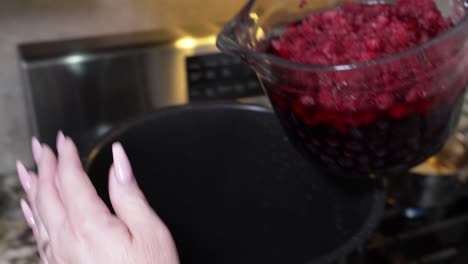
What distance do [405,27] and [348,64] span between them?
0.18ft

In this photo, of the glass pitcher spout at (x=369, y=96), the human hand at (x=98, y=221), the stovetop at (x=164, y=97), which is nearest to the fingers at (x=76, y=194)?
the human hand at (x=98, y=221)

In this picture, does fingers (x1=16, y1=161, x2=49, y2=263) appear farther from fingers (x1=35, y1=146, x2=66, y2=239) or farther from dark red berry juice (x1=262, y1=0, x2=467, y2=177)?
dark red berry juice (x1=262, y1=0, x2=467, y2=177)

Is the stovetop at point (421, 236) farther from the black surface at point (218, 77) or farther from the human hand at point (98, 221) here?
the human hand at point (98, 221)

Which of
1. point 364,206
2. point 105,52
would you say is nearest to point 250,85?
point 105,52

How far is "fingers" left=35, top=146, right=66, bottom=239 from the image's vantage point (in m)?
0.33

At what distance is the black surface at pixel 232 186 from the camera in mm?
454

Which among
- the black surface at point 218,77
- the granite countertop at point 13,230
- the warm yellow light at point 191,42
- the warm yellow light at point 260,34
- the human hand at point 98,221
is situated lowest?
the granite countertop at point 13,230

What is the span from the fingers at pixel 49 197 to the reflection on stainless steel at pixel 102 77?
0.37m

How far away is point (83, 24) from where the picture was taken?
0.75 meters

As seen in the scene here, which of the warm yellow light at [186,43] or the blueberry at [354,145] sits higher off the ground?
the warm yellow light at [186,43]

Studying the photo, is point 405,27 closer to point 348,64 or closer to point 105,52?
point 348,64

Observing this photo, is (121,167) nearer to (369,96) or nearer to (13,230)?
(369,96)

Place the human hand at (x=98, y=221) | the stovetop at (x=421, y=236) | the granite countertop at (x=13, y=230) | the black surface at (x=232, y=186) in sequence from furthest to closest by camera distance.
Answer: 1. the stovetop at (x=421, y=236)
2. the granite countertop at (x=13, y=230)
3. the black surface at (x=232, y=186)
4. the human hand at (x=98, y=221)

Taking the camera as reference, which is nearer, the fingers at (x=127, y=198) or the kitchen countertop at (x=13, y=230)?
the fingers at (x=127, y=198)
